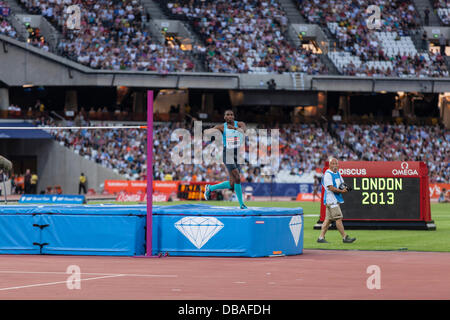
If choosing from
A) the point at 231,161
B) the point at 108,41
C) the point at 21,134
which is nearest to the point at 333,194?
the point at 231,161

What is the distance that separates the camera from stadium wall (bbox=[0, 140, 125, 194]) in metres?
55.1

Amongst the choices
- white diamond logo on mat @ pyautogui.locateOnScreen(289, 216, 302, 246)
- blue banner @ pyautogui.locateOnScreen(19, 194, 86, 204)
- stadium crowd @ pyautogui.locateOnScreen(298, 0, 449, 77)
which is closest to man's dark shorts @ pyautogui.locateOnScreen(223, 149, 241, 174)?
white diamond logo on mat @ pyautogui.locateOnScreen(289, 216, 302, 246)

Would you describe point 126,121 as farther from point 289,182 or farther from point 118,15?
point 289,182

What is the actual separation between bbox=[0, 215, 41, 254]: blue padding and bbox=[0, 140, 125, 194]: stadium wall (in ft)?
120

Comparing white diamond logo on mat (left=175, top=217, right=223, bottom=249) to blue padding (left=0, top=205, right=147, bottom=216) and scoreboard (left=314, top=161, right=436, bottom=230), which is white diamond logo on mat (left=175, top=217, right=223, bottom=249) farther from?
scoreboard (left=314, top=161, right=436, bottom=230)

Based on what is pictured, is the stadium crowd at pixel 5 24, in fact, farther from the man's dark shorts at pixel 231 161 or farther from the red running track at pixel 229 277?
the man's dark shorts at pixel 231 161

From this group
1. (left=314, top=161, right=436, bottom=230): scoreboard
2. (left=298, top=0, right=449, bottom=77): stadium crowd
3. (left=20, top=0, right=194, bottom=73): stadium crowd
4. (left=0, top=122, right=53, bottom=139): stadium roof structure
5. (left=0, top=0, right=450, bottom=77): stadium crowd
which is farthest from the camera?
(left=298, top=0, right=449, bottom=77): stadium crowd

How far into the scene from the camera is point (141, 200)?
4459 centimetres

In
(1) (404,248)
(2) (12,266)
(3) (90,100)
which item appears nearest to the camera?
(2) (12,266)

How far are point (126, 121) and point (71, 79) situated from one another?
4.89 meters

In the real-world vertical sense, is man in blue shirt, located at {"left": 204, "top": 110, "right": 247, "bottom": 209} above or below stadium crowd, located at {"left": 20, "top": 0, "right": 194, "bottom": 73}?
below

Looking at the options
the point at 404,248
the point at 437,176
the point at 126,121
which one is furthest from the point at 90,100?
the point at 404,248

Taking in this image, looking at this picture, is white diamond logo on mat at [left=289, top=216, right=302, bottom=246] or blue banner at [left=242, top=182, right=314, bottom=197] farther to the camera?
blue banner at [left=242, top=182, right=314, bottom=197]

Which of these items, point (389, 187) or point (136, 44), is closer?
point (389, 187)
